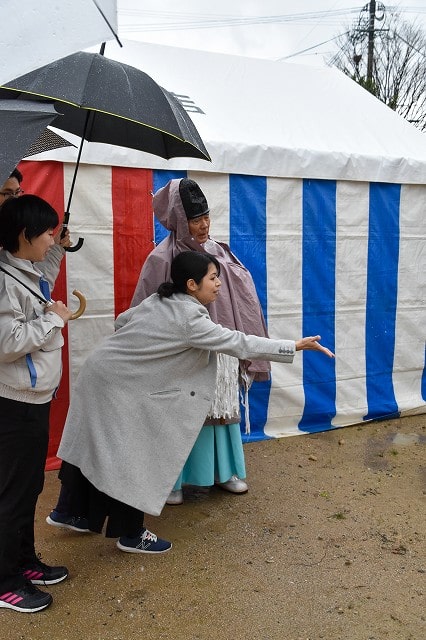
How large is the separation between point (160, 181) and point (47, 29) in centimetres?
234

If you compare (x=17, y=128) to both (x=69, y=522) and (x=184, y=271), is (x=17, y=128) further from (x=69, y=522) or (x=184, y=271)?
(x=69, y=522)

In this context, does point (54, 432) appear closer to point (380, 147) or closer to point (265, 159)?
point (265, 159)

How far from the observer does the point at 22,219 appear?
2146 mm

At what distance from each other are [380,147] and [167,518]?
2.94 m

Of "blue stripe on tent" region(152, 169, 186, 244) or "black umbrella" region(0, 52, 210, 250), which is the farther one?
"blue stripe on tent" region(152, 169, 186, 244)

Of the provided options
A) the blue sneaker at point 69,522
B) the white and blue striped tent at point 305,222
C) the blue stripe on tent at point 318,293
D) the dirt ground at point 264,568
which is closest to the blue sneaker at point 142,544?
the dirt ground at point 264,568

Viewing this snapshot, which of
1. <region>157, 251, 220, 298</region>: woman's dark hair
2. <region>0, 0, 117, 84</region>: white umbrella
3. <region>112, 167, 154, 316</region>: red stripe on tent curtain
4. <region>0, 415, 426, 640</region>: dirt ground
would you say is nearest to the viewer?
<region>0, 0, 117, 84</region>: white umbrella

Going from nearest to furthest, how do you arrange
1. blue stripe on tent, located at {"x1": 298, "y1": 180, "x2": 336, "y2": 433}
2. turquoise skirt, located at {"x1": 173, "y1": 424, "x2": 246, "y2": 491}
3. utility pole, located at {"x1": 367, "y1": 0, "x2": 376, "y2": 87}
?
turquoise skirt, located at {"x1": 173, "y1": 424, "x2": 246, "y2": 491}, blue stripe on tent, located at {"x1": 298, "y1": 180, "x2": 336, "y2": 433}, utility pole, located at {"x1": 367, "y1": 0, "x2": 376, "y2": 87}

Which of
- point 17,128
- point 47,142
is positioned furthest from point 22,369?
point 47,142

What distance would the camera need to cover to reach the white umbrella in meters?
1.34

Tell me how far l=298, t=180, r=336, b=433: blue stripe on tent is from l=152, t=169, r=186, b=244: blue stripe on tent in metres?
0.93

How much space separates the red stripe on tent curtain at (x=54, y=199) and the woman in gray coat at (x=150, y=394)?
1000mm

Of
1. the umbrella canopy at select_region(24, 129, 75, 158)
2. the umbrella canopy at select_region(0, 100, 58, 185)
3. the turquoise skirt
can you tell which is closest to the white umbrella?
the umbrella canopy at select_region(0, 100, 58, 185)

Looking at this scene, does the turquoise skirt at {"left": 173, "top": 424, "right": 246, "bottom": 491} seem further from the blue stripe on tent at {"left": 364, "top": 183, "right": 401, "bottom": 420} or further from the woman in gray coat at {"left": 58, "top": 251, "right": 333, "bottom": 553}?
the blue stripe on tent at {"left": 364, "top": 183, "right": 401, "bottom": 420}
